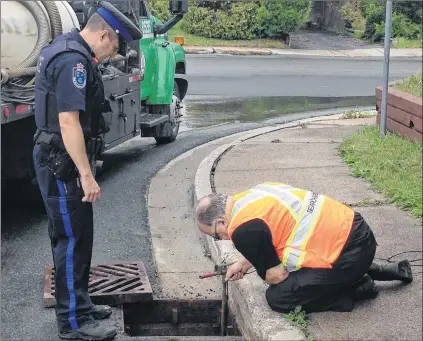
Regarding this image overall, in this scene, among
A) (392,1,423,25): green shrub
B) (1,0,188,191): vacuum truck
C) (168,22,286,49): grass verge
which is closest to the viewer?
(392,1,423,25): green shrub

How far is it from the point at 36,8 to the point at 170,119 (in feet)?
13.4

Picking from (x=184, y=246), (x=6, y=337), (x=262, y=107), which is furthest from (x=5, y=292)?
(x=262, y=107)

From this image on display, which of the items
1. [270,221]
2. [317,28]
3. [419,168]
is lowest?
[270,221]

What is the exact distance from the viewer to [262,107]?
1232 cm

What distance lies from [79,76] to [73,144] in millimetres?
341

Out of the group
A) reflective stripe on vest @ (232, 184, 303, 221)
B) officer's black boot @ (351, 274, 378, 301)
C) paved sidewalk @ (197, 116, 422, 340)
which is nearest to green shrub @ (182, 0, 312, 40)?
reflective stripe on vest @ (232, 184, 303, 221)

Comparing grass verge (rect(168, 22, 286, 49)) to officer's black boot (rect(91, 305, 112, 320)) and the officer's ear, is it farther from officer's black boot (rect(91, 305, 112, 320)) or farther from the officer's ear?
officer's black boot (rect(91, 305, 112, 320))

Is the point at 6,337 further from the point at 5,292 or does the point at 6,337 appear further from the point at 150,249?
the point at 150,249

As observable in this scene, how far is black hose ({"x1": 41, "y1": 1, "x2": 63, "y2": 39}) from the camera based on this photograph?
4867mm

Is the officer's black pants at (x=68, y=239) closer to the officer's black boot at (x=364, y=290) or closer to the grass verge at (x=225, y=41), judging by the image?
the officer's black boot at (x=364, y=290)

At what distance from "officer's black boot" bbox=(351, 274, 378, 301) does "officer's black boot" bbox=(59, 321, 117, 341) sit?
1.31 meters

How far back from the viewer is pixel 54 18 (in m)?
4.92

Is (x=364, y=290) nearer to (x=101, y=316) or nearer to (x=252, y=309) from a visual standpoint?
(x=252, y=309)

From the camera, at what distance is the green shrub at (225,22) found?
5.06 meters
